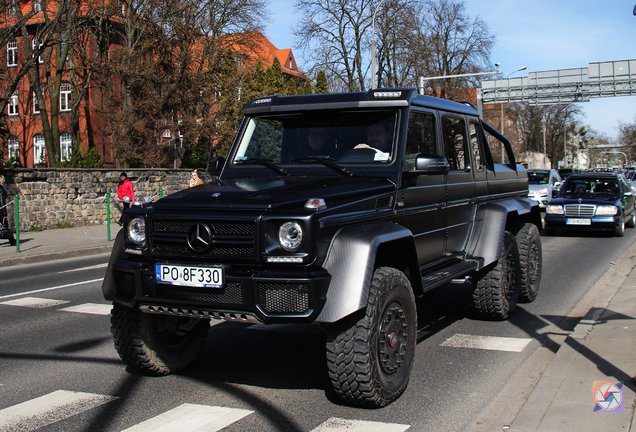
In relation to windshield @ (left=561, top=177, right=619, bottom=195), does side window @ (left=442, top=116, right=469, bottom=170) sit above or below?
above

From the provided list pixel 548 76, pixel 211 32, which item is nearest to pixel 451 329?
pixel 211 32

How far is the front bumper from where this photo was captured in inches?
169

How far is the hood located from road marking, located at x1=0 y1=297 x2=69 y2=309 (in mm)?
4967

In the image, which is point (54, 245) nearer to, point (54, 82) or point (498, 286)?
point (498, 286)

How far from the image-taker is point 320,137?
5.91 meters

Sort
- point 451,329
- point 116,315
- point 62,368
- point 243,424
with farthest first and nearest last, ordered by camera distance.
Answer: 1. point 451,329
2. point 62,368
3. point 116,315
4. point 243,424

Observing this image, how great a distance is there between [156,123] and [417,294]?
33.4 m

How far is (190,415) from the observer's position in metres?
4.73

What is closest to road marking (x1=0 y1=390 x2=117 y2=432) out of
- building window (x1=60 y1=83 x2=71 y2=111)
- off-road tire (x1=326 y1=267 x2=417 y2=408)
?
off-road tire (x1=326 y1=267 x2=417 y2=408)

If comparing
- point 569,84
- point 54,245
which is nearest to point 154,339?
point 54,245

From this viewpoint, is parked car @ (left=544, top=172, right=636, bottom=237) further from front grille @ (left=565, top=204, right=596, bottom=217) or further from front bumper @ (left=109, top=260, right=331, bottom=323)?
front bumper @ (left=109, top=260, right=331, bottom=323)

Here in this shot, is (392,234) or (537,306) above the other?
(392,234)

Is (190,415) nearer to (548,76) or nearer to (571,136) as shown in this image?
(548,76)

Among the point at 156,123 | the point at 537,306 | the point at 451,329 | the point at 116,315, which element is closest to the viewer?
the point at 116,315
